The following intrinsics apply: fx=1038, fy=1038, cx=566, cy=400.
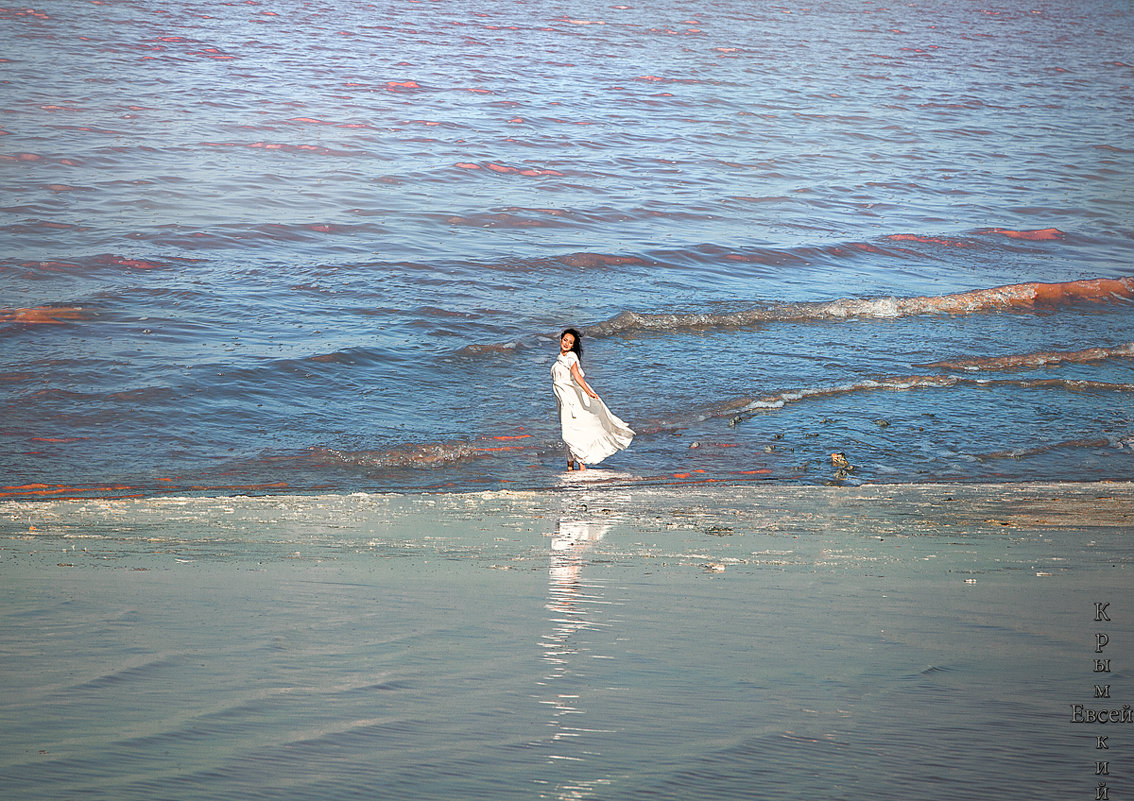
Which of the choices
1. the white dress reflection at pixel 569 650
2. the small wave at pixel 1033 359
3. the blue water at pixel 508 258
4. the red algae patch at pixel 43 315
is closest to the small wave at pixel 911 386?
the blue water at pixel 508 258

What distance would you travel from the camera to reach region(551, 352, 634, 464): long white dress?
9.32 m

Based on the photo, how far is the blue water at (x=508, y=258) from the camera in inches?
394

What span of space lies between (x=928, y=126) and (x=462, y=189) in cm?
1793

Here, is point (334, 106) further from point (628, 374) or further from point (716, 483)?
point (716, 483)

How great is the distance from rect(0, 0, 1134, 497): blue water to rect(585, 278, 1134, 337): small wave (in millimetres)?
100

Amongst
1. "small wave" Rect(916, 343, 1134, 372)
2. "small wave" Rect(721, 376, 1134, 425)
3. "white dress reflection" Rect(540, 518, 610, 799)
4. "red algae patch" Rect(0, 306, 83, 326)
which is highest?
"red algae patch" Rect(0, 306, 83, 326)

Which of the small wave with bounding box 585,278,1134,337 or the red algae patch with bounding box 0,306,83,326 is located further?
the small wave with bounding box 585,278,1134,337

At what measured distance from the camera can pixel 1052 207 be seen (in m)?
24.8

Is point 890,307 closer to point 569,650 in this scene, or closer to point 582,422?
point 582,422

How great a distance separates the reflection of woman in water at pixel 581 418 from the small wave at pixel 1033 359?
18.3 ft

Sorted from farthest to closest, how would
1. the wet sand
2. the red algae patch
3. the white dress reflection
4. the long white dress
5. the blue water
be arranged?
1. the red algae patch
2. the blue water
3. the long white dress
4. the white dress reflection
5. the wet sand

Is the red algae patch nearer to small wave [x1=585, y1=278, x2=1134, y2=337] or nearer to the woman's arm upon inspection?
small wave [x1=585, y1=278, x2=1134, y2=337]

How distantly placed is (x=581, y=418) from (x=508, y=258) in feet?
28.6

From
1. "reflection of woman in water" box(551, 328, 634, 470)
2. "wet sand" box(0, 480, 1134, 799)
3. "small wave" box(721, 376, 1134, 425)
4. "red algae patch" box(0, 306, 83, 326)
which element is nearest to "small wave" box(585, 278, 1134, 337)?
"small wave" box(721, 376, 1134, 425)
